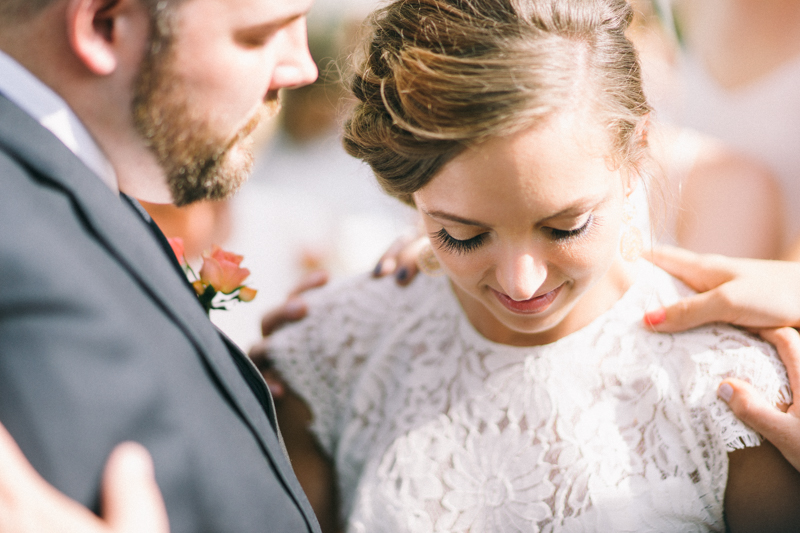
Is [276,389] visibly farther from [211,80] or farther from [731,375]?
[731,375]

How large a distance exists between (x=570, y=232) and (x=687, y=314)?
395 millimetres

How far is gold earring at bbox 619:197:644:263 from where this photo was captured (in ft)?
4.53

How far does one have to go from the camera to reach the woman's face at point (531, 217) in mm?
1103

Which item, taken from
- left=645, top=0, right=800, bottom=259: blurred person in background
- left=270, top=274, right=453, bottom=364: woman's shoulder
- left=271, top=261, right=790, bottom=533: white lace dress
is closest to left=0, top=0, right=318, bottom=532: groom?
left=271, top=261, right=790, bottom=533: white lace dress

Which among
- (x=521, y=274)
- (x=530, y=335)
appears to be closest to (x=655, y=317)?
(x=530, y=335)

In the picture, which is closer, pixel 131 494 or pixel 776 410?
pixel 131 494

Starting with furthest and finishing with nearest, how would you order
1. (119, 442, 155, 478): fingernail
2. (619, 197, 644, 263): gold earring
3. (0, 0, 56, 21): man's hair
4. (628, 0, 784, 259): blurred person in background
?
(628, 0, 784, 259): blurred person in background < (619, 197, 644, 263): gold earring < (0, 0, 56, 21): man's hair < (119, 442, 155, 478): fingernail

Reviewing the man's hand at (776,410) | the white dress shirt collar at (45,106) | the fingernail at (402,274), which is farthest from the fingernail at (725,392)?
the white dress shirt collar at (45,106)

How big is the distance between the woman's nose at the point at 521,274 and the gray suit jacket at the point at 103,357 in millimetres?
574

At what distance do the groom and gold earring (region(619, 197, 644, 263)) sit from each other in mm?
830

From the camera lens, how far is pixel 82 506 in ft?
2.55

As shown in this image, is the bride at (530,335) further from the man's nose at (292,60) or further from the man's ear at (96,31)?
the man's ear at (96,31)

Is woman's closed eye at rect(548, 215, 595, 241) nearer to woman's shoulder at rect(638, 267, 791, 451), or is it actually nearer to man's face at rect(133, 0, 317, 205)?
woman's shoulder at rect(638, 267, 791, 451)

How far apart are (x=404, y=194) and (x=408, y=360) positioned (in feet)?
1.68
